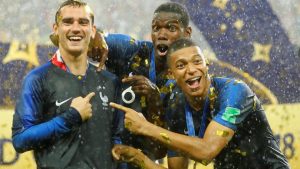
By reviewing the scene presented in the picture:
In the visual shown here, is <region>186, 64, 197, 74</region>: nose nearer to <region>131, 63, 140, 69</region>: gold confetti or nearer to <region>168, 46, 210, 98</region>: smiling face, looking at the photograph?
<region>168, 46, 210, 98</region>: smiling face

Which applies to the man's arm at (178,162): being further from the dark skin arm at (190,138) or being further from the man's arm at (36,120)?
the man's arm at (36,120)

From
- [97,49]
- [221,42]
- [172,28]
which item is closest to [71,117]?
[97,49]

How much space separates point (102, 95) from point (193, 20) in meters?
3.83

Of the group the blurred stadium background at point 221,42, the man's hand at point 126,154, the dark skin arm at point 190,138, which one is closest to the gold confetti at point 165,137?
the dark skin arm at point 190,138

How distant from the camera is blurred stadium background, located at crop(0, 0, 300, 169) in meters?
6.71

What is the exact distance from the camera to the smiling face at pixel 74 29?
3562 mm

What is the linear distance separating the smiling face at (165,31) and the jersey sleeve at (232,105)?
2.15ft

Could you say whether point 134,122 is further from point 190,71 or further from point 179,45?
point 179,45

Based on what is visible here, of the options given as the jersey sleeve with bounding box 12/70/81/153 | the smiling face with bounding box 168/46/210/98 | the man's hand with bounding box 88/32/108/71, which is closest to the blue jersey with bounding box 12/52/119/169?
the jersey sleeve with bounding box 12/70/81/153

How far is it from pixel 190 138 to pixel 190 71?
1.36 ft

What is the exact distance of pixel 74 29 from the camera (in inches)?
140

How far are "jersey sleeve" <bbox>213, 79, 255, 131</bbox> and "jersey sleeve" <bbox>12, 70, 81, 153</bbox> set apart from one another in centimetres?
89

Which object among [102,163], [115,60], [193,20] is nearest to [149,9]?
[193,20]

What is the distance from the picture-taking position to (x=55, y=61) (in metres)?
3.60
